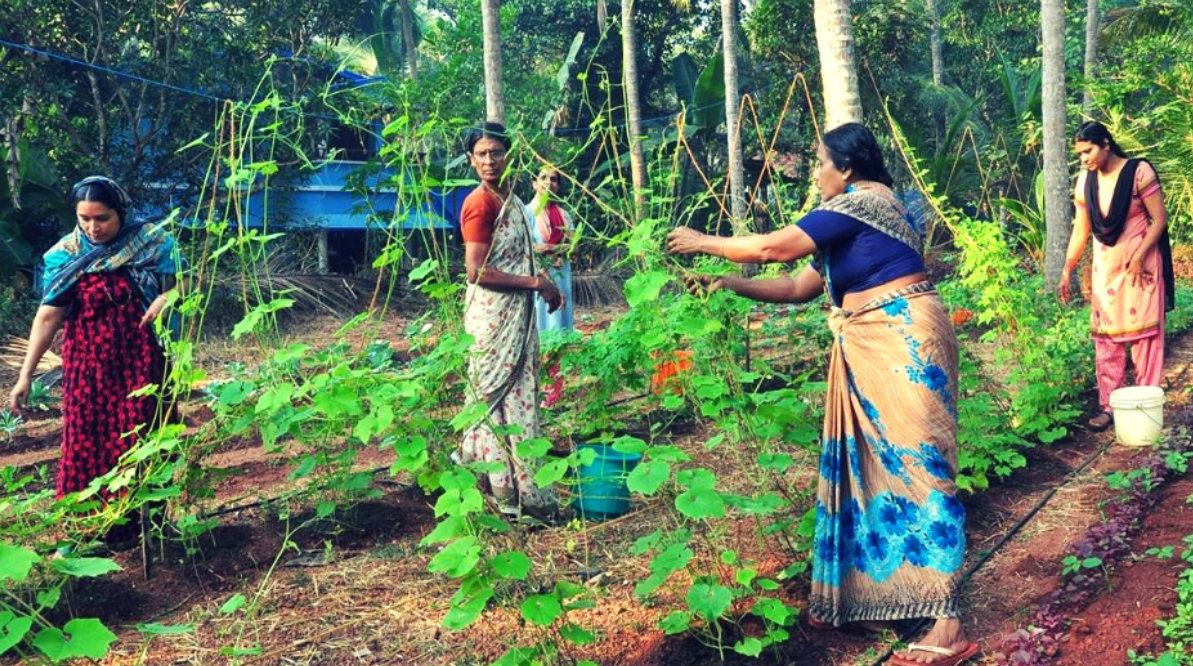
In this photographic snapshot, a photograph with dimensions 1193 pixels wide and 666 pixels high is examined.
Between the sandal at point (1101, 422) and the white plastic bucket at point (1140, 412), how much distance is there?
1.34ft

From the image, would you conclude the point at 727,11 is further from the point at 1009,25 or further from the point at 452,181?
the point at 452,181

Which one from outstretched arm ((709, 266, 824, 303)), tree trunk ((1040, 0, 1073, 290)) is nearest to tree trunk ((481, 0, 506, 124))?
tree trunk ((1040, 0, 1073, 290))

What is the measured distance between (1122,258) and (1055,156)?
15.9 ft

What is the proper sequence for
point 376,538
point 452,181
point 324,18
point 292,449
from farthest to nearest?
1. point 324,18
2. point 292,449
3. point 376,538
4. point 452,181

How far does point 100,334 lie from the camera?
4.39 metres

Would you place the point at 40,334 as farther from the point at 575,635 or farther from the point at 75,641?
the point at 575,635

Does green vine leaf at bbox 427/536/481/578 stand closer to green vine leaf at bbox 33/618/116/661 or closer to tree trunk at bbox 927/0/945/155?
green vine leaf at bbox 33/618/116/661

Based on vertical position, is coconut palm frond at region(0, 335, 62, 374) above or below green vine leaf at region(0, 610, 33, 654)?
below

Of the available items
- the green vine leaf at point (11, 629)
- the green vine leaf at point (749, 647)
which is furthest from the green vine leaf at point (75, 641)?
the green vine leaf at point (749, 647)

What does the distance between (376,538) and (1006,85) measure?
622 inches

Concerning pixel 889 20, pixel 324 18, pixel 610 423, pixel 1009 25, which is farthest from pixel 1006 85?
pixel 610 423

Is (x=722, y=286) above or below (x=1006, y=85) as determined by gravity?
below

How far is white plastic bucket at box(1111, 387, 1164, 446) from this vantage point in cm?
537

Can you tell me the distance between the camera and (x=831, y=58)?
6535 millimetres
